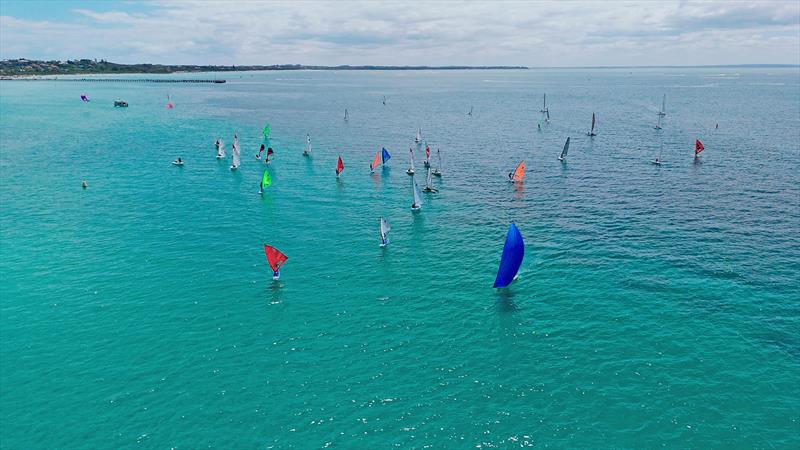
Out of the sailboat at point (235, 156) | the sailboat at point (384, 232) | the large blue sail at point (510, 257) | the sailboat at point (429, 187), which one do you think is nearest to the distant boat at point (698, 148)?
the sailboat at point (429, 187)

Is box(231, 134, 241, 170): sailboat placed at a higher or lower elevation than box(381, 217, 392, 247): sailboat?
higher

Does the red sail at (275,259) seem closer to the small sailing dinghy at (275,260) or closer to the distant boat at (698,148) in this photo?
the small sailing dinghy at (275,260)

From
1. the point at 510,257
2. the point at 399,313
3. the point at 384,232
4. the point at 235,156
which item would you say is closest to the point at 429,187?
the point at 384,232

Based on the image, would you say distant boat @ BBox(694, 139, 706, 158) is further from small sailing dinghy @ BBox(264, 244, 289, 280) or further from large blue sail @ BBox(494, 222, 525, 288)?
small sailing dinghy @ BBox(264, 244, 289, 280)

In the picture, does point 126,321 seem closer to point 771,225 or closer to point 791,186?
point 771,225

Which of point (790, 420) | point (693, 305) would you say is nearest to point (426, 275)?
point (693, 305)

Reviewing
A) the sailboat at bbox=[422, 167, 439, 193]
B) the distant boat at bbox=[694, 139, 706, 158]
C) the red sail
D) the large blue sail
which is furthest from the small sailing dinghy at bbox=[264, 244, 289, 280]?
the distant boat at bbox=[694, 139, 706, 158]
